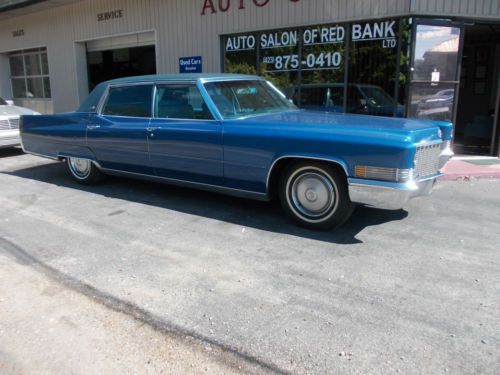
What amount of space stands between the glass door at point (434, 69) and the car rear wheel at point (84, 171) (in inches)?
221

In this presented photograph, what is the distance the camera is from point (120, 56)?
1498 cm

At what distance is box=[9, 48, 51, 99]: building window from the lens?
16734 millimetres

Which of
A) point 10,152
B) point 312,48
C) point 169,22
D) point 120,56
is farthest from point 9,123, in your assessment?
point 312,48

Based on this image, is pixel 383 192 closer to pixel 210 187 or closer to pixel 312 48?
pixel 210 187

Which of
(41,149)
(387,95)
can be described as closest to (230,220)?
(41,149)

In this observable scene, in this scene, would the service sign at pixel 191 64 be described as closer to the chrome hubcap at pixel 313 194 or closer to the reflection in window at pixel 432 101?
the reflection in window at pixel 432 101

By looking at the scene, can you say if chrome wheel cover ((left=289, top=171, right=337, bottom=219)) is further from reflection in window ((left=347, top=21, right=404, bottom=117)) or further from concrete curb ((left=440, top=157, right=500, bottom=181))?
reflection in window ((left=347, top=21, right=404, bottom=117))

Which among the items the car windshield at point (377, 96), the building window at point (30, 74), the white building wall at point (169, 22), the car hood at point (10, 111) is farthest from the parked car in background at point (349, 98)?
the building window at point (30, 74)

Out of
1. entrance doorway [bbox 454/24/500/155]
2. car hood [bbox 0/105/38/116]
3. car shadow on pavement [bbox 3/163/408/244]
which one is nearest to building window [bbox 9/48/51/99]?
car hood [bbox 0/105/38/116]

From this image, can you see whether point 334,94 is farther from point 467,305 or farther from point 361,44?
point 467,305

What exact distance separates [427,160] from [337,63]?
5248 millimetres

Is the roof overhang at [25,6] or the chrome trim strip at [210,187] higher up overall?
the roof overhang at [25,6]

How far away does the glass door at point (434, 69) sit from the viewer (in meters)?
8.34

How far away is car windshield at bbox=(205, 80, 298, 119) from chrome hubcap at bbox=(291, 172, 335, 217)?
1.17 meters
